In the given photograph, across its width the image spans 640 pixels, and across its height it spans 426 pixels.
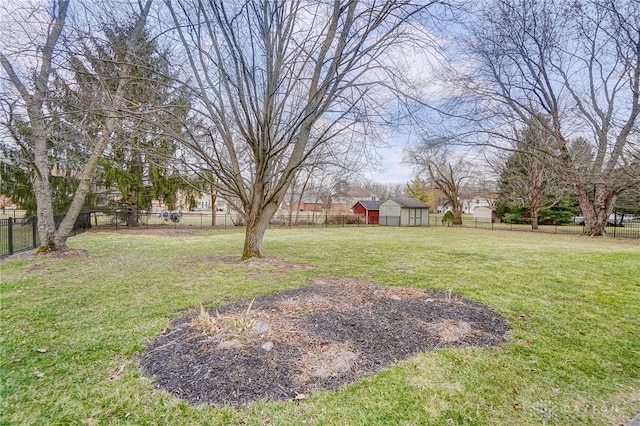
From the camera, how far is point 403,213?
28.2m

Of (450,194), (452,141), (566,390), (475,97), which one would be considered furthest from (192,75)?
(450,194)

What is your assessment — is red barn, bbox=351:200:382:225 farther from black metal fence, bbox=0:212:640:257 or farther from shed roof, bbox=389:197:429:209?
shed roof, bbox=389:197:429:209

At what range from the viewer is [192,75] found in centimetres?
654

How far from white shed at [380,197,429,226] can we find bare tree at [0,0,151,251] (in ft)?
78.4

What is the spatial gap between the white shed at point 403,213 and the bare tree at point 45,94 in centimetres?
2390

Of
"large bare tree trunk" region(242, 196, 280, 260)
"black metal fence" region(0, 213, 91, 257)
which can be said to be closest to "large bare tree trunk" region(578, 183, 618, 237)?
"large bare tree trunk" region(242, 196, 280, 260)

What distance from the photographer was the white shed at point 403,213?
28.0 metres

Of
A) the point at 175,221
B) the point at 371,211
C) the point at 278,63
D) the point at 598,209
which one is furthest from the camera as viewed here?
the point at 371,211

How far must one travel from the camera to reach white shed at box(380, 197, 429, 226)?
28031 millimetres

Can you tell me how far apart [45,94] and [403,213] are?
1016 inches

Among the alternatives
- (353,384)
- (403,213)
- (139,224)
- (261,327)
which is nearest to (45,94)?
(261,327)

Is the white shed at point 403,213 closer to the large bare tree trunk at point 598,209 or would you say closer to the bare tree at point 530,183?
the bare tree at point 530,183

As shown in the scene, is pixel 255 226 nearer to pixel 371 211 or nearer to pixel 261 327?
pixel 261 327

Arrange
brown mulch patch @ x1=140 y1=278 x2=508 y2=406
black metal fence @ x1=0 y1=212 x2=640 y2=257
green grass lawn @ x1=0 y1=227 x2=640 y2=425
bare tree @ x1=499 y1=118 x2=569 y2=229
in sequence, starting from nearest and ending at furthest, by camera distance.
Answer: green grass lawn @ x1=0 y1=227 x2=640 y2=425 < brown mulch patch @ x1=140 y1=278 x2=508 y2=406 < black metal fence @ x1=0 y1=212 x2=640 y2=257 < bare tree @ x1=499 y1=118 x2=569 y2=229
